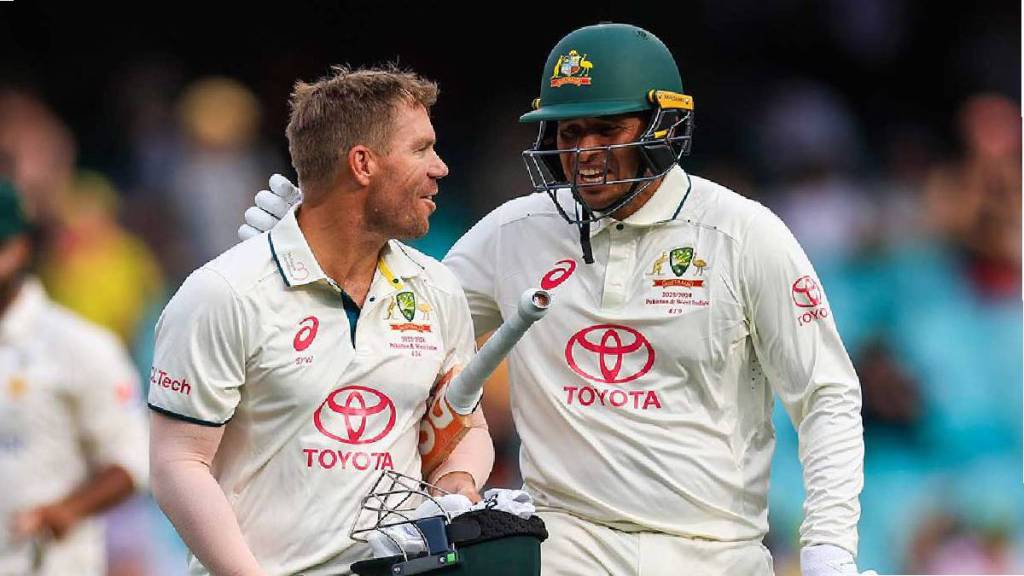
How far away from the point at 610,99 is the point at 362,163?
2.21 feet

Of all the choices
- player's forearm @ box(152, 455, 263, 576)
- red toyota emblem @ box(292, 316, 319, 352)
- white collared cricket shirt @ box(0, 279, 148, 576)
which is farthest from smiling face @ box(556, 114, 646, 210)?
white collared cricket shirt @ box(0, 279, 148, 576)

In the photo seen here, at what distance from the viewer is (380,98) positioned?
3.34 m

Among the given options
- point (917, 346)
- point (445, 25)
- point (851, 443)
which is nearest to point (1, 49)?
point (445, 25)

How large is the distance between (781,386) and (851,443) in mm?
198

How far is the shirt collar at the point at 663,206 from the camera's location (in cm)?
382

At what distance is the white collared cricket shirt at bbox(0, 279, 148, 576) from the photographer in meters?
5.13

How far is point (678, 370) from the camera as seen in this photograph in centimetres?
376

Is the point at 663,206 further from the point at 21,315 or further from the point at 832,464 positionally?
the point at 21,315

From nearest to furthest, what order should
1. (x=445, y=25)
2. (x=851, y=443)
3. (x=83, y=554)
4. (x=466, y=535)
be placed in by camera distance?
(x=466, y=535) → (x=851, y=443) → (x=83, y=554) → (x=445, y=25)

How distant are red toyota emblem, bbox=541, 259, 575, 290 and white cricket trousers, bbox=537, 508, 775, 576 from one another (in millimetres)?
464

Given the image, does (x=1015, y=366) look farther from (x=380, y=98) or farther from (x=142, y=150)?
(x=380, y=98)

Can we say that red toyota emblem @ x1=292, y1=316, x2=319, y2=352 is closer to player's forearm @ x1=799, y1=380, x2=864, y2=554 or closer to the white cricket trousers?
the white cricket trousers

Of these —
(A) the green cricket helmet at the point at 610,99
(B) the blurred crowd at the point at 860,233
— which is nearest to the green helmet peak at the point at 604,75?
(A) the green cricket helmet at the point at 610,99

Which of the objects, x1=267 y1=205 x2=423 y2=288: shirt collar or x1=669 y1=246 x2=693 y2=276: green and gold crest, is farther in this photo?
x1=669 y1=246 x2=693 y2=276: green and gold crest
